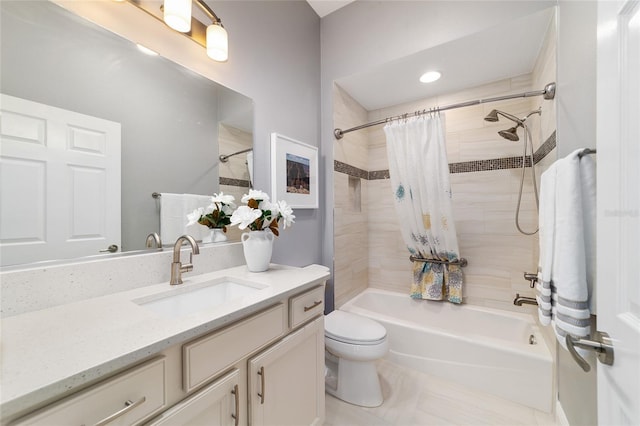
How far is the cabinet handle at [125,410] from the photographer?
0.53 metres

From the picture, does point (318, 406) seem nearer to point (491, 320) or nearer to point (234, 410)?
point (234, 410)

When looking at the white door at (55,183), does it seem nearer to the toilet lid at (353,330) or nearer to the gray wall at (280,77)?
the gray wall at (280,77)

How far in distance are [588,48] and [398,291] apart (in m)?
2.14

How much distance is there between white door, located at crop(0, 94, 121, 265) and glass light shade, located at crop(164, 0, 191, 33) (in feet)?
1.66

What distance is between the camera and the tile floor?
1395 mm

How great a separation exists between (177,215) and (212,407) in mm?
817

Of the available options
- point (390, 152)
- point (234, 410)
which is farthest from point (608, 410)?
point (390, 152)

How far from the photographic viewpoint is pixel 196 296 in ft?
3.60

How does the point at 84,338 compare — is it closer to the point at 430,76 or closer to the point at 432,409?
the point at 432,409

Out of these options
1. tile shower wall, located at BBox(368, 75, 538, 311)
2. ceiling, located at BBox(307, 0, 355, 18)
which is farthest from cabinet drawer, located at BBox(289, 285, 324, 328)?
ceiling, located at BBox(307, 0, 355, 18)

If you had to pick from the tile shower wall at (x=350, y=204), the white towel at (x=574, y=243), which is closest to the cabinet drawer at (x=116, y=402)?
the white towel at (x=574, y=243)

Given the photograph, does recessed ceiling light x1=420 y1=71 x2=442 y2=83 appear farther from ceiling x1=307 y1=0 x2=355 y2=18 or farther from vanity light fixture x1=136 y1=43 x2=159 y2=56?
vanity light fixture x1=136 y1=43 x2=159 y2=56

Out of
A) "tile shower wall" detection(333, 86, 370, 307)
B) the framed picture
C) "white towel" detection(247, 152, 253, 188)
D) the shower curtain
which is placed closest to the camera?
"white towel" detection(247, 152, 253, 188)

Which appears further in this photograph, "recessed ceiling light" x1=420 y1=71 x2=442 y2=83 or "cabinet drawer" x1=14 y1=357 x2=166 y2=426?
"recessed ceiling light" x1=420 y1=71 x2=442 y2=83
